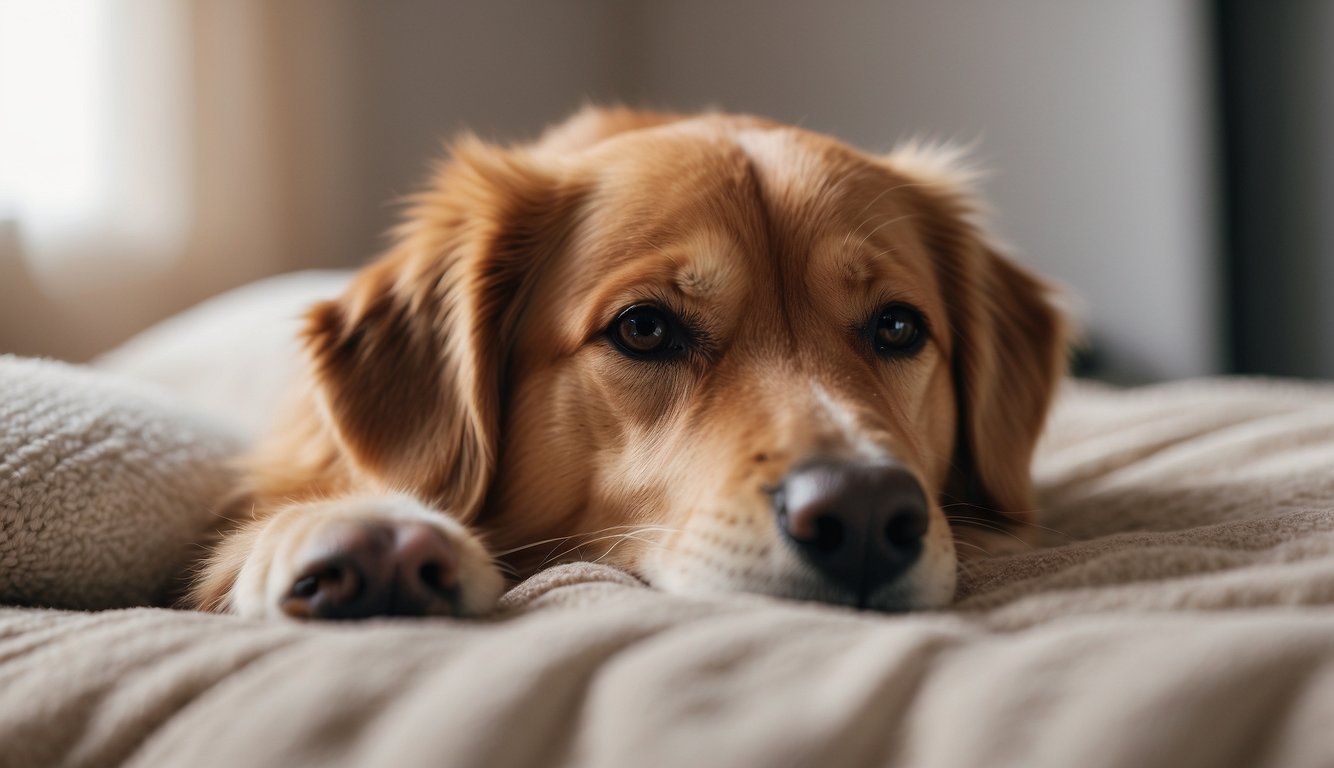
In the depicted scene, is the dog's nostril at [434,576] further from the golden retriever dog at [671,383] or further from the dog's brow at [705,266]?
the dog's brow at [705,266]

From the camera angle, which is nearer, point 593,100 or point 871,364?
point 871,364

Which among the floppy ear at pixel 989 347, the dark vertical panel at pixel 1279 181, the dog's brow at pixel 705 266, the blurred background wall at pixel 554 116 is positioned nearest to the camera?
the dog's brow at pixel 705 266

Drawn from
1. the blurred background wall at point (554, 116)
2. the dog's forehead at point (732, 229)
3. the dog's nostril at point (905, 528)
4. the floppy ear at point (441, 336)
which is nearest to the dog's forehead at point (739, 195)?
the dog's forehead at point (732, 229)

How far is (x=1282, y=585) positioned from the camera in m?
0.90

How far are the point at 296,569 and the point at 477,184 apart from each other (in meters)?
0.83

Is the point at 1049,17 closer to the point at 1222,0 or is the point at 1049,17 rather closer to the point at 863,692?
the point at 1222,0

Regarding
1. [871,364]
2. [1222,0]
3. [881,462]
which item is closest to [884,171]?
[871,364]

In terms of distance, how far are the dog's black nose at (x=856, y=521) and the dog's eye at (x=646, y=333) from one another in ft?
1.31

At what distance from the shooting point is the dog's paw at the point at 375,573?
988 mm

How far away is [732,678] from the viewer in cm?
77

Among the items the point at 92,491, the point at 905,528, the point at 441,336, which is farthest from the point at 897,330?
the point at 92,491

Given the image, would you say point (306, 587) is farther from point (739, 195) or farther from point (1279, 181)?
point (1279, 181)

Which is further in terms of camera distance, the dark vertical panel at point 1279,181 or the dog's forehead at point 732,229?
the dark vertical panel at point 1279,181

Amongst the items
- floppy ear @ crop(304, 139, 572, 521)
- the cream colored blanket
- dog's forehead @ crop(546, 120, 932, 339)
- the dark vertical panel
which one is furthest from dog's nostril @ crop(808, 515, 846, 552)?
the dark vertical panel
